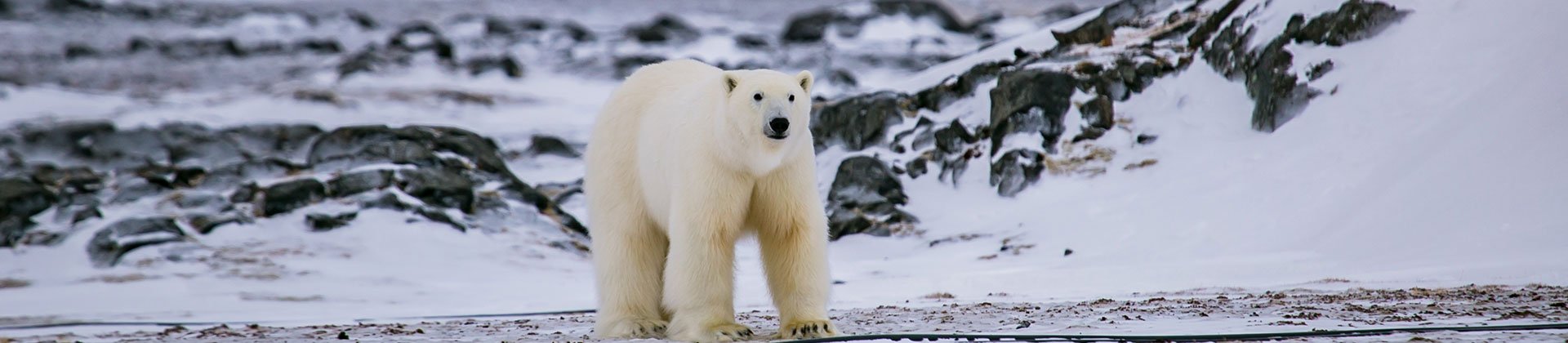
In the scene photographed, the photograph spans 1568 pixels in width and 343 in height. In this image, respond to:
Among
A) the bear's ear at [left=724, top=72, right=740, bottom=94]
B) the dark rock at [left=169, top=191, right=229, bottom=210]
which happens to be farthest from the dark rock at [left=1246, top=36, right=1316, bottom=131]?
the dark rock at [left=169, top=191, right=229, bottom=210]

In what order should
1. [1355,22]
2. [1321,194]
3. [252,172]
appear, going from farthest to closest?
1. [252,172]
2. [1355,22]
3. [1321,194]

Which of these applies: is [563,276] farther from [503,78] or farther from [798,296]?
[503,78]

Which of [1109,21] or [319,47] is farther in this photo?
[319,47]

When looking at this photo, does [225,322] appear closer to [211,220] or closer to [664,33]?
[211,220]

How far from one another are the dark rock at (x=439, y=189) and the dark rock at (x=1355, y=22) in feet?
32.6

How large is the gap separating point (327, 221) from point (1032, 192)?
312 inches

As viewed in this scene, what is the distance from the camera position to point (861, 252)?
46.5ft

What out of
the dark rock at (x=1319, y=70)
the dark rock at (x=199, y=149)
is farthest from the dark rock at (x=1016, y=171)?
the dark rock at (x=199, y=149)

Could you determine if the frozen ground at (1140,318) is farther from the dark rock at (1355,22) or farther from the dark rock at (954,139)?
the dark rock at (954,139)

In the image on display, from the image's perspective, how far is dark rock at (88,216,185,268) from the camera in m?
13.7

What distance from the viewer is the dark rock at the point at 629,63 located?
126 ft

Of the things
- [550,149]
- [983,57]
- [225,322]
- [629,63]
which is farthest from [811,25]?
[225,322]

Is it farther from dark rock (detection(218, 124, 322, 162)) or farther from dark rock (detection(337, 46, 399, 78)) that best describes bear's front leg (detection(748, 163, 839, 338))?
dark rock (detection(337, 46, 399, 78))

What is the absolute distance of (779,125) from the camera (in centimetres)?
530
